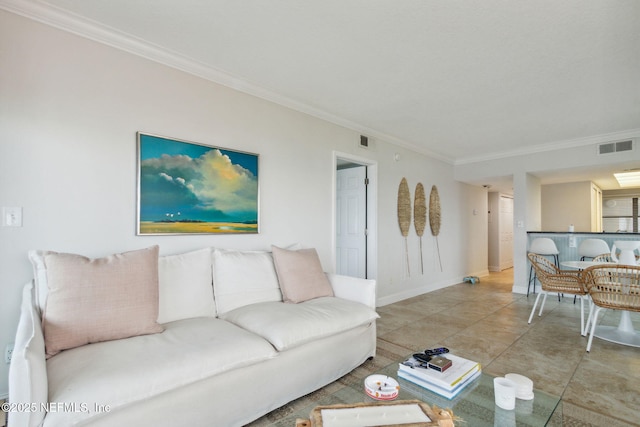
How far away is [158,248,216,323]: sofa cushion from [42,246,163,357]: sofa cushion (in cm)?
20

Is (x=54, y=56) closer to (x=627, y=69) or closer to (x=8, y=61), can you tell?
(x=8, y=61)

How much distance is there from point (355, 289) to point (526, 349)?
174 cm

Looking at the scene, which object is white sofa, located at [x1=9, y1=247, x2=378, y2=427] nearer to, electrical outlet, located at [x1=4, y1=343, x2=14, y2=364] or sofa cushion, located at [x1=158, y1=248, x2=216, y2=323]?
sofa cushion, located at [x1=158, y1=248, x2=216, y2=323]

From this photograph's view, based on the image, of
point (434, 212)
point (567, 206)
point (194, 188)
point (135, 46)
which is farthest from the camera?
point (567, 206)

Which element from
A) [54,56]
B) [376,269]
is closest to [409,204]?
[376,269]

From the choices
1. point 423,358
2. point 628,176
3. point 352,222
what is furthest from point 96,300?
point 628,176

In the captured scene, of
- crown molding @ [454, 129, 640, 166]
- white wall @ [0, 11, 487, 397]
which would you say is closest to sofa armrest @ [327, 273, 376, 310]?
white wall @ [0, 11, 487, 397]

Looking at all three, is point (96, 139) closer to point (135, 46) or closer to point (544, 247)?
point (135, 46)

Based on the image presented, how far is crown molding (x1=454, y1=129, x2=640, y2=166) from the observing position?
14.6 feet

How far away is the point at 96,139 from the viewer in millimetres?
2162

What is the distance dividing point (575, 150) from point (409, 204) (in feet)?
8.98

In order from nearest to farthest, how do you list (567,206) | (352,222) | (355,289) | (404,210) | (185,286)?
(185,286)
(355,289)
(352,222)
(404,210)
(567,206)

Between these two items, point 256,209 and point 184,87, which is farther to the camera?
point 256,209

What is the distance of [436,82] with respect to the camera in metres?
2.96
